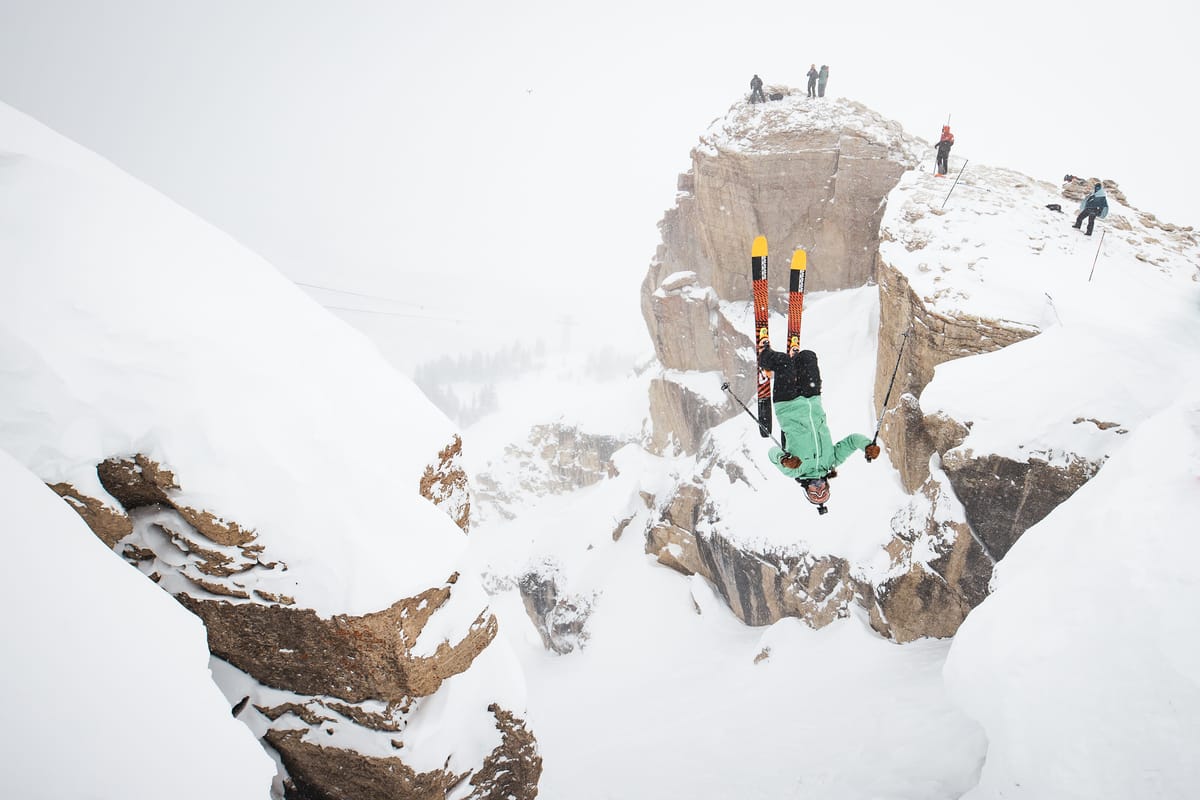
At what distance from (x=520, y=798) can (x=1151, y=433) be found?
442 inches

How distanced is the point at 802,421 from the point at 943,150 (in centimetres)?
1727

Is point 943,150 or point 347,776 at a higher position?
point 943,150

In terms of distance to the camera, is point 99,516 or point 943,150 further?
point 943,150

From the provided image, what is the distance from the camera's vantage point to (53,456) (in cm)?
560

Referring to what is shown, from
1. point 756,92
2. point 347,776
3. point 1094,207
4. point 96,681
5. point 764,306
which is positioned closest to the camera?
point 96,681

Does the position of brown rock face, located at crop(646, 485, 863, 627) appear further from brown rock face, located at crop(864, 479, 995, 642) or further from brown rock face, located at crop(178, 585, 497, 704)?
brown rock face, located at crop(178, 585, 497, 704)

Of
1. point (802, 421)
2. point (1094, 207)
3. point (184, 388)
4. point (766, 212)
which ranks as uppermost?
point (1094, 207)

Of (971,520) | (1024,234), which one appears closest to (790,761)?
(971,520)

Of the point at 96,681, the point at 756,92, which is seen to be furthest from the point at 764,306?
the point at 756,92

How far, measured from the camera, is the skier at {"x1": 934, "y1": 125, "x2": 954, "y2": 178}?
1858cm

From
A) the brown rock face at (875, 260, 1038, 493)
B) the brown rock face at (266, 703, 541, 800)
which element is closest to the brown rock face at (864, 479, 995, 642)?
the brown rock face at (875, 260, 1038, 493)

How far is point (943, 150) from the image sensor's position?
1891cm

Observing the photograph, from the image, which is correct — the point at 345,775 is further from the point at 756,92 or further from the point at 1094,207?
the point at 756,92

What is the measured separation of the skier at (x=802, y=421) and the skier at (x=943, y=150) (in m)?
16.3
